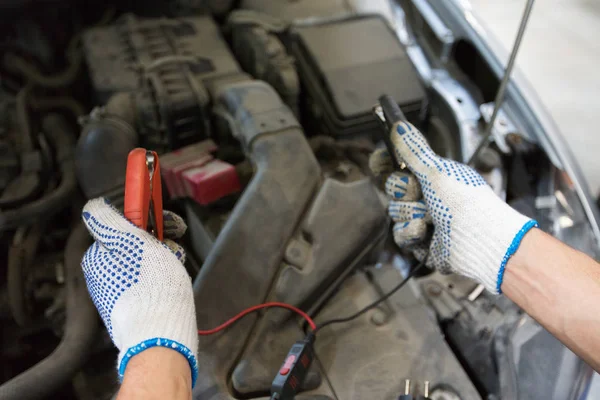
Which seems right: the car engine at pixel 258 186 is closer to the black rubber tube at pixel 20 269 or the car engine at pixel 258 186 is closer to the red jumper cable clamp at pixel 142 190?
the black rubber tube at pixel 20 269

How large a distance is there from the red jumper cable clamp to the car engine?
185mm

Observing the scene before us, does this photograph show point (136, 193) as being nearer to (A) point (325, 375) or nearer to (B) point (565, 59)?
(A) point (325, 375)

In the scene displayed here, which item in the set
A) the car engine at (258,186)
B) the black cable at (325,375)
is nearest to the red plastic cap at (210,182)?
the car engine at (258,186)

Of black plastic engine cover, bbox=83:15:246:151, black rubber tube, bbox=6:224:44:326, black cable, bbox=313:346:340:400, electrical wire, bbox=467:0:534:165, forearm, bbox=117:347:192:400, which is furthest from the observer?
black plastic engine cover, bbox=83:15:246:151

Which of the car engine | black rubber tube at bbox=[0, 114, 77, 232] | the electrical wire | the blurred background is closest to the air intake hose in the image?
the car engine

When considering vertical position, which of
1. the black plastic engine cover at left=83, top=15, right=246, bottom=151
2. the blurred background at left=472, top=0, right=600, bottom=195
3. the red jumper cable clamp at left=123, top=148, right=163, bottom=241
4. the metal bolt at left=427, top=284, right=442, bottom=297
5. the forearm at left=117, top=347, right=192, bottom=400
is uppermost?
the red jumper cable clamp at left=123, top=148, right=163, bottom=241

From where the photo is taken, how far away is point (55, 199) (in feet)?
3.65

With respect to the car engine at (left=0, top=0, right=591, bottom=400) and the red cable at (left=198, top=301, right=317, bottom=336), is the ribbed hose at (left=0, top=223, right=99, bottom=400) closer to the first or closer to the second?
the car engine at (left=0, top=0, right=591, bottom=400)

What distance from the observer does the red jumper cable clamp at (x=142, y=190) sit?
2.30ft

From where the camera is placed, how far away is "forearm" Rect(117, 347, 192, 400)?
20.8 inches

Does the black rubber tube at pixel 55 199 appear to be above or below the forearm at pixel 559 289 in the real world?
below

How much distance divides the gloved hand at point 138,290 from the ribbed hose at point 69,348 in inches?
11.0

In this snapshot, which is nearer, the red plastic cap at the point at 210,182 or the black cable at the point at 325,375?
the black cable at the point at 325,375

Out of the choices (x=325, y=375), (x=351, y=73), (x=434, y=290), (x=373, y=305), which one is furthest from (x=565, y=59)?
(x=325, y=375)
